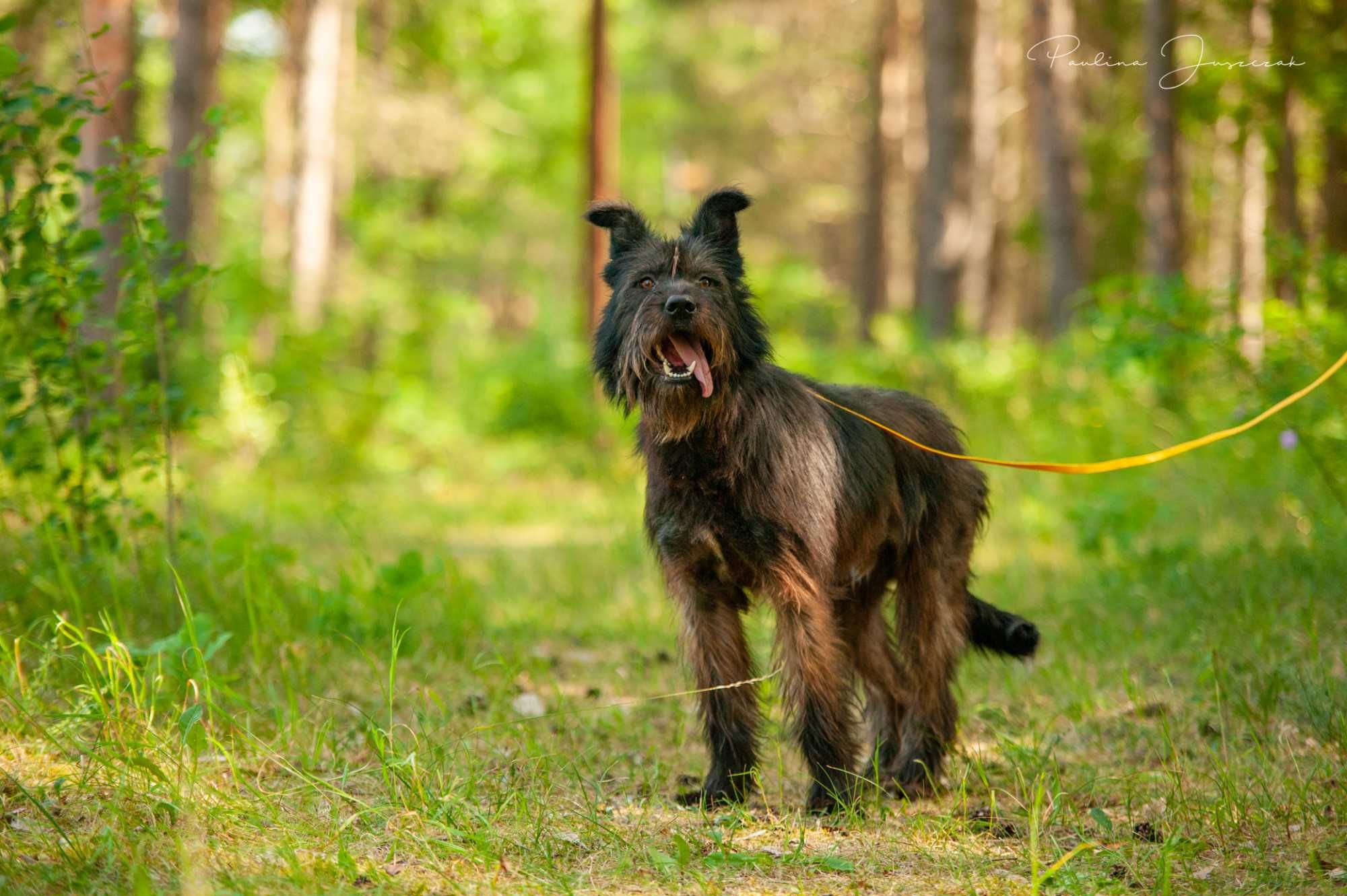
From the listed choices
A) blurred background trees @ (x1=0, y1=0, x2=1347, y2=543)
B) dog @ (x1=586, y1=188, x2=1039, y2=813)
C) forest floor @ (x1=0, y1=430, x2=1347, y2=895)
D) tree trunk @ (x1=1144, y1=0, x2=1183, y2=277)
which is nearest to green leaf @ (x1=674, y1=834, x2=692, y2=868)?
forest floor @ (x1=0, y1=430, x2=1347, y2=895)

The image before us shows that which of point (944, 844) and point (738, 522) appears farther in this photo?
point (738, 522)

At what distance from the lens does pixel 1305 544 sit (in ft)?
24.6

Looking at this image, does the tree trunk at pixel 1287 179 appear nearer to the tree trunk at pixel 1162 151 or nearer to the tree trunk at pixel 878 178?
the tree trunk at pixel 1162 151

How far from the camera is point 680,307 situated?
406 cm

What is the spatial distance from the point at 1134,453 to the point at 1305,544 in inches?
144

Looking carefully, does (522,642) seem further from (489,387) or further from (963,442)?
(489,387)

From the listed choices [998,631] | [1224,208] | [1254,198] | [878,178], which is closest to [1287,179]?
[1254,198]

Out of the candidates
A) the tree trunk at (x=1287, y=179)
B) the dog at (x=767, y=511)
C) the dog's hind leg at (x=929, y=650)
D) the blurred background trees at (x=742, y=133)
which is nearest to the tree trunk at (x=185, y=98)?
the blurred background trees at (x=742, y=133)

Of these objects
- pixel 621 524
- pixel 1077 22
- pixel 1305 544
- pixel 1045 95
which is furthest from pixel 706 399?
pixel 1077 22

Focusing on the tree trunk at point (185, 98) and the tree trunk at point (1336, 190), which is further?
the tree trunk at point (185, 98)

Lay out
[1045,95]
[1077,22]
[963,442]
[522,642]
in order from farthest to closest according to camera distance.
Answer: [1077,22] < [1045,95] < [522,642] < [963,442]

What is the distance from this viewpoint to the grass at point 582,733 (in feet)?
11.5

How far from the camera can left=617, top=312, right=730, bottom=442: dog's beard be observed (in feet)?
13.6

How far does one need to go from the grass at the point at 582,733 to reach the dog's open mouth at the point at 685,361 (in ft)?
3.98
